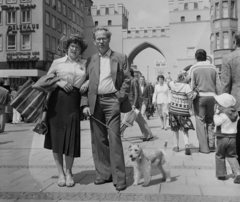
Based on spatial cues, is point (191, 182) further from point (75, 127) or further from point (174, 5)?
point (174, 5)

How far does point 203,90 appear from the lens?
24.8ft

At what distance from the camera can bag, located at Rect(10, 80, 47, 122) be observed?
4.94 metres

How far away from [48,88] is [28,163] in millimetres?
2225

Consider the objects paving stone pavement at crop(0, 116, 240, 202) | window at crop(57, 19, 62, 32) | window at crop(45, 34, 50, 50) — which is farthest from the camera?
window at crop(57, 19, 62, 32)

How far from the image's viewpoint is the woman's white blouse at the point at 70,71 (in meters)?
4.87

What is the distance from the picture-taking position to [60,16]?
48125 millimetres

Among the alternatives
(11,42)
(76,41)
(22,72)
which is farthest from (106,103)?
(11,42)

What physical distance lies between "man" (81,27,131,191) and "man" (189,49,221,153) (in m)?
3.01

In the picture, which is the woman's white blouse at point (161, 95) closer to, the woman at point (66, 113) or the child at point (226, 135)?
the child at point (226, 135)

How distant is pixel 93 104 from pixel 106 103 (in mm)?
173

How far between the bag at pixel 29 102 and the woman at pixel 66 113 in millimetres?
155

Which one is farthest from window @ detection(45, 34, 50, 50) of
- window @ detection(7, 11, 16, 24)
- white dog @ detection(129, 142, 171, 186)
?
white dog @ detection(129, 142, 171, 186)

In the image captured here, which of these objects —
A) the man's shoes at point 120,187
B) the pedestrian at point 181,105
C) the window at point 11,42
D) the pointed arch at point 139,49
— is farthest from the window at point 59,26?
the man's shoes at point 120,187

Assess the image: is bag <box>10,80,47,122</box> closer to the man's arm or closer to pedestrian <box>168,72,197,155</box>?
the man's arm
